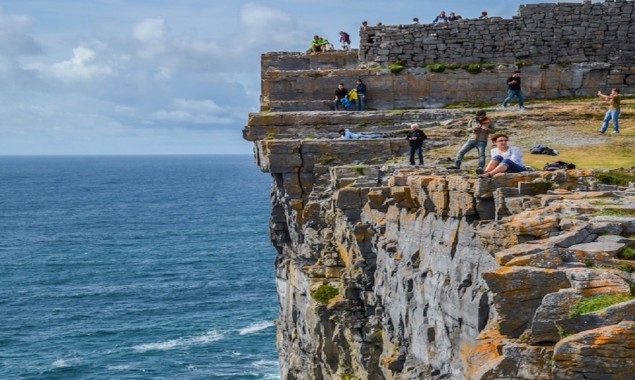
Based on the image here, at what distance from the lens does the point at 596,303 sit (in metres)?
11.2

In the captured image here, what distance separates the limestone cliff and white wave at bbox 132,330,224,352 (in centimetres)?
2243

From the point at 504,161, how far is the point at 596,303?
7461 mm

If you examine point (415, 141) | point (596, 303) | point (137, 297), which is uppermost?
point (415, 141)

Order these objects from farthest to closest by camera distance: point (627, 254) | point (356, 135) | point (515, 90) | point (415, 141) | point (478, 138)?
point (515, 90) < point (356, 135) < point (415, 141) < point (478, 138) < point (627, 254)

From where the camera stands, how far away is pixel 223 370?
2106 inches

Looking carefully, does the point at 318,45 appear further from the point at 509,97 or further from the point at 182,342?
the point at 182,342

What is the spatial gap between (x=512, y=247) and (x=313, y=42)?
97.5ft

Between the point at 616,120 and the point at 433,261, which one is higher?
the point at 616,120

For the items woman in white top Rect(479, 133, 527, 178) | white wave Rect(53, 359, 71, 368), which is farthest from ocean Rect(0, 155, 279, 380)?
woman in white top Rect(479, 133, 527, 178)

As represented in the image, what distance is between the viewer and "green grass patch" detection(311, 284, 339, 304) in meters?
27.3

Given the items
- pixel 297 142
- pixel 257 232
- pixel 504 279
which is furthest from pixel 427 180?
pixel 257 232

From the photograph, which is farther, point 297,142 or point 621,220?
point 297,142

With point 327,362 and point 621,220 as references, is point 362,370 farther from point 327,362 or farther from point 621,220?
point 621,220

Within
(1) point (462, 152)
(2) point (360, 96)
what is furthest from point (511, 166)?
(2) point (360, 96)
